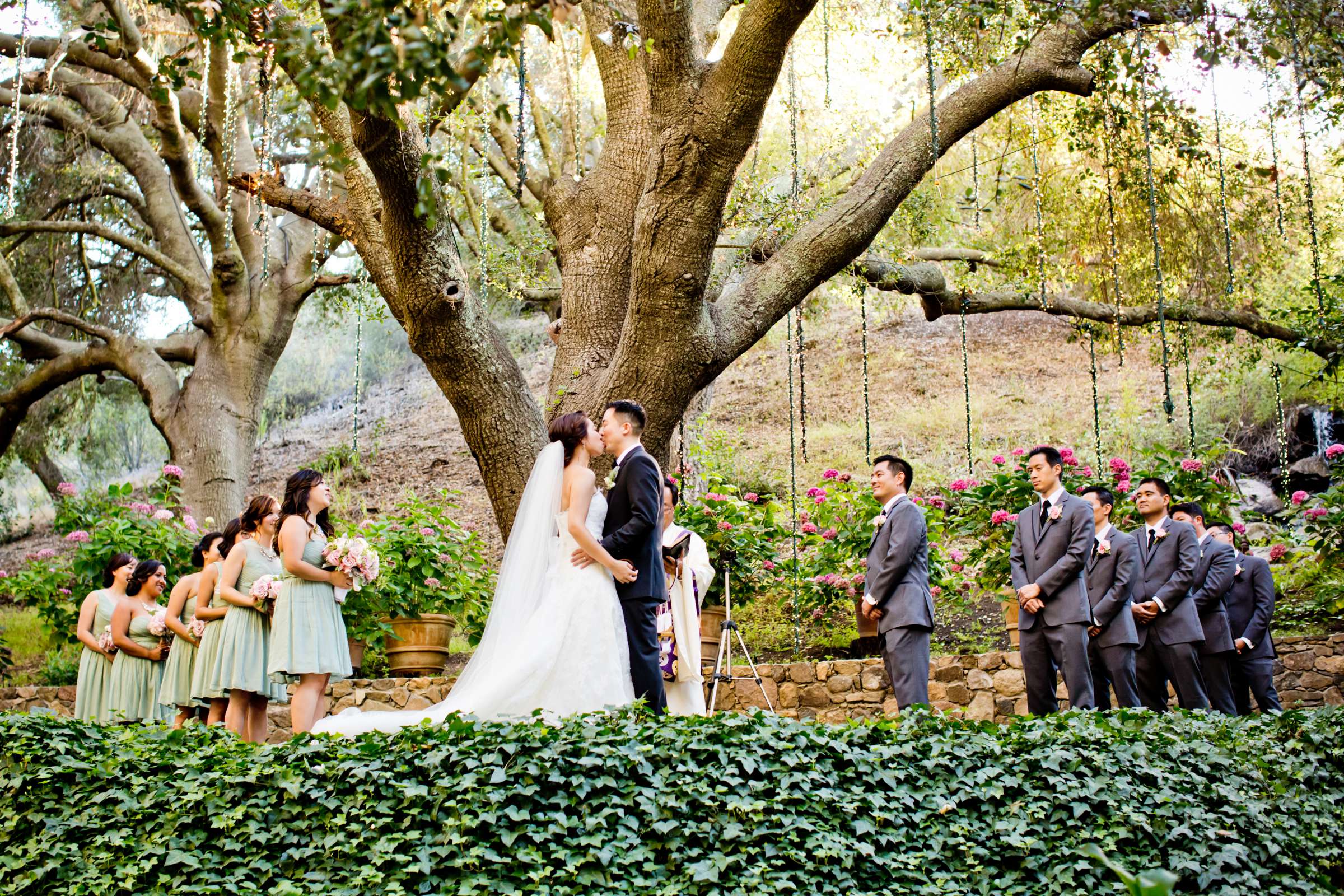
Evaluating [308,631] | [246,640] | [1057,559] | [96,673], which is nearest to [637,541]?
[308,631]

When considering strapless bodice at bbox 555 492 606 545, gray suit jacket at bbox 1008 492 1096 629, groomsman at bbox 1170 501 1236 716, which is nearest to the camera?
strapless bodice at bbox 555 492 606 545

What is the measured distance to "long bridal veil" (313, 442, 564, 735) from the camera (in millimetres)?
5453

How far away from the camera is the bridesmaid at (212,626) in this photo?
6.75m

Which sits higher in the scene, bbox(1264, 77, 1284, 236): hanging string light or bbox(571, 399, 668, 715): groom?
bbox(1264, 77, 1284, 236): hanging string light

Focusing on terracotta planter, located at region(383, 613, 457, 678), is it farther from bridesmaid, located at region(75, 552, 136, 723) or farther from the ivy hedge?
the ivy hedge

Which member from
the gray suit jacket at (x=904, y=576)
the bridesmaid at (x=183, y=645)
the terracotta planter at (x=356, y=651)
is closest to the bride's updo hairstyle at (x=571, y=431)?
the gray suit jacket at (x=904, y=576)

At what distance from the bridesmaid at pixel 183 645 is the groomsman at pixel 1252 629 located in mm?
6703

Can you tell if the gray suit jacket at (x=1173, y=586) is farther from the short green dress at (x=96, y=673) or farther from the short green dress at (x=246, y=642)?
the short green dress at (x=96, y=673)

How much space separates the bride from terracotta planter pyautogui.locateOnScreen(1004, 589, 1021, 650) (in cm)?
350

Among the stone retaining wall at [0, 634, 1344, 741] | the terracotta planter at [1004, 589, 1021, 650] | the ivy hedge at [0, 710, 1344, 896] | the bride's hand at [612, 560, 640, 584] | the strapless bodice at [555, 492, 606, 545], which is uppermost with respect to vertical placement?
the strapless bodice at [555, 492, 606, 545]

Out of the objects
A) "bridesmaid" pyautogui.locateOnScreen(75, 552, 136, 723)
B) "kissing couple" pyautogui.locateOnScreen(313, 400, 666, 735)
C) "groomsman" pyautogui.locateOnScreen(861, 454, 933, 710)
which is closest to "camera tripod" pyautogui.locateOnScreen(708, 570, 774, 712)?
"groomsman" pyautogui.locateOnScreen(861, 454, 933, 710)

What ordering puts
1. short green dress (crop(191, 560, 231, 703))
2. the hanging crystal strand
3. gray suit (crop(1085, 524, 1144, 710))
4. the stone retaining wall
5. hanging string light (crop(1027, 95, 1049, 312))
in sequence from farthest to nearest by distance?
hanging string light (crop(1027, 95, 1049, 312)), the hanging crystal strand, the stone retaining wall, gray suit (crop(1085, 524, 1144, 710)), short green dress (crop(191, 560, 231, 703))

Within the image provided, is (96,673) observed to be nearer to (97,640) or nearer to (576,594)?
(97,640)

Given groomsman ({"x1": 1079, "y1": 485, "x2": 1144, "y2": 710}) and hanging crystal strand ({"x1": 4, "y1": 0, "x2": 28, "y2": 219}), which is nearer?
groomsman ({"x1": 1079, "y1": 485, "x2": 1144, "y2": 710})
